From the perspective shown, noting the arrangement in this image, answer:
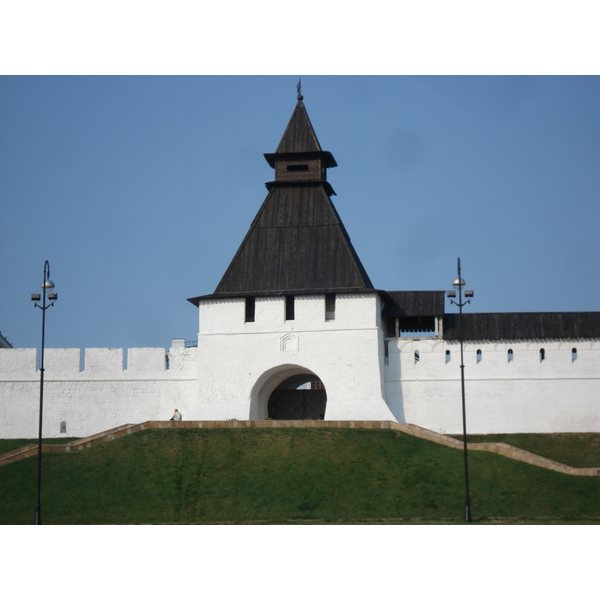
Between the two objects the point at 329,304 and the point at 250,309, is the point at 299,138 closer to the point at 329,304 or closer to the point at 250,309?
the point at 329,304

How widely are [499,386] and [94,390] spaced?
14324 mm

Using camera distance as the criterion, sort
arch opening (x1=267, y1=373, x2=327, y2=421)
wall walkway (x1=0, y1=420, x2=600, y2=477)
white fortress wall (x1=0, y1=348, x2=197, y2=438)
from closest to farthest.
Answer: wall walkway (x1=0, y1=420, x2=600, y2=477), white fortress wall (x1=0, y1=348, x2=197, y2=438), arch opening (x1=267, y1=373, x2=327, y2=421)

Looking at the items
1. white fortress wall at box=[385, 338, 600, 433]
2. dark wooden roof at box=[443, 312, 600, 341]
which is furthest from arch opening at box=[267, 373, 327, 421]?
dark wooden roof at box=[443, 312, 600, 341]

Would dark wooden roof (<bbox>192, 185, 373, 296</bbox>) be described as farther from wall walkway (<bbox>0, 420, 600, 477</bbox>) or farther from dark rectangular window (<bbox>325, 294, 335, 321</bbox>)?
wall walkway (<bbox>0, 420, 600, 477</bbox>)

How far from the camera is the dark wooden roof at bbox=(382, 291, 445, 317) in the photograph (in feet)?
122

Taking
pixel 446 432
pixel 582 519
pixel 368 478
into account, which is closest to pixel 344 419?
pixel 446 432

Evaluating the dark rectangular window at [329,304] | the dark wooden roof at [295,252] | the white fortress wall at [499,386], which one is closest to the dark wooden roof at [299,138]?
the dark wooden roof at [295,252]

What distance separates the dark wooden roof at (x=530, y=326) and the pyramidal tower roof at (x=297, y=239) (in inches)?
161

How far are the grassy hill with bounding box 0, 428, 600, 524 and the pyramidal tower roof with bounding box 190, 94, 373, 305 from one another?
20.5ft

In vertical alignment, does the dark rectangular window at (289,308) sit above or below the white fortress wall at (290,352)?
above

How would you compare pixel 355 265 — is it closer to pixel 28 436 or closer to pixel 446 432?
pixel 446 432

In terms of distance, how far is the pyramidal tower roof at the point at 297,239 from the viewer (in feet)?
121

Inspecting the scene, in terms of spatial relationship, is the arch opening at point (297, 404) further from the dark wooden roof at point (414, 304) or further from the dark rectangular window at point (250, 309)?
the dark wooden roof at point (414, 304)

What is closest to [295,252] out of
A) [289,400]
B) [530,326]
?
[289,400]
